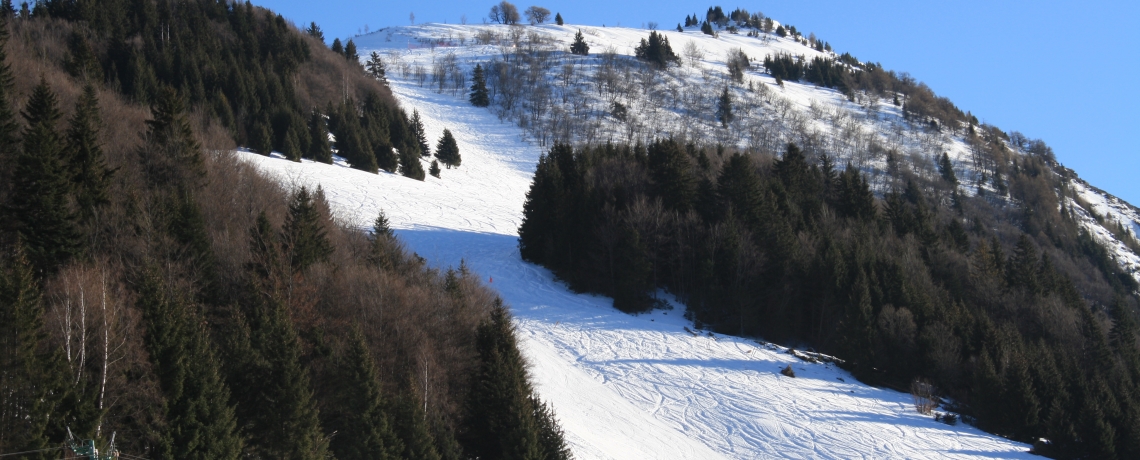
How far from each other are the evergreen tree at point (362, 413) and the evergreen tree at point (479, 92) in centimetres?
8945

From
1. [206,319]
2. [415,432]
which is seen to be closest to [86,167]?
[206,319]

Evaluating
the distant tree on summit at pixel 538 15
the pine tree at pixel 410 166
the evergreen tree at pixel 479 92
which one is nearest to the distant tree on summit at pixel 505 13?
the distant tree on summit at pixel 538 15

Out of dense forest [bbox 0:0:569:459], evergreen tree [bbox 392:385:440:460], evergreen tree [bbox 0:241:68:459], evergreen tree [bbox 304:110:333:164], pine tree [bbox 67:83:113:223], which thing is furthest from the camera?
evergreen tree [bbox 304:110:333:164]

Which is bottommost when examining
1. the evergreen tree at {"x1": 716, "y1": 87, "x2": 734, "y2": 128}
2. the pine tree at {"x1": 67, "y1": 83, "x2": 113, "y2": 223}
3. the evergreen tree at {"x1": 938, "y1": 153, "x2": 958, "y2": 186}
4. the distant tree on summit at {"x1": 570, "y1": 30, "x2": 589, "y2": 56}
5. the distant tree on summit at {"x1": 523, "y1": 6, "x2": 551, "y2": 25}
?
the pine tree at {"x1": 67, "y1": 83, "x2": 113, "y2": 223}

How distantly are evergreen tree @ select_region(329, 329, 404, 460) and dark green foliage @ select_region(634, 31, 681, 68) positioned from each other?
116479mm

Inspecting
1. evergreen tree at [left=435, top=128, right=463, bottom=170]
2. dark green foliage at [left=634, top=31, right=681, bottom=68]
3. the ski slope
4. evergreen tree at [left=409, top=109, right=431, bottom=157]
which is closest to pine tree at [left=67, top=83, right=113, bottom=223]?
the ski slope

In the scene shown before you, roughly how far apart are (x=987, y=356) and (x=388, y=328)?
27915mm

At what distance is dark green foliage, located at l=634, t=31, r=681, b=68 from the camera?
426ft

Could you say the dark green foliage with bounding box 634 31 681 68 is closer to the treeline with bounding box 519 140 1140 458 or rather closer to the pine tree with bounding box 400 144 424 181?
the pine tree with bounding box 400 144 424 181

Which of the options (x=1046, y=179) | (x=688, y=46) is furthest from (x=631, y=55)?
(x=1046, y=179)

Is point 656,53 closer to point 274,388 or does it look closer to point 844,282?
point 844,282

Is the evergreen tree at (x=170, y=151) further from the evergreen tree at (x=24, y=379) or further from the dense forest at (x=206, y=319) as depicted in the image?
the evergreen tree at (x=24, y=379)

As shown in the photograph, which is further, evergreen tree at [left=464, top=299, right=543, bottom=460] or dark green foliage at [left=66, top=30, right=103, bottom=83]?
dark green foliage at [left=66, top=30, right=103, bottom=83]

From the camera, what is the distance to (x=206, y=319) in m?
21.6
